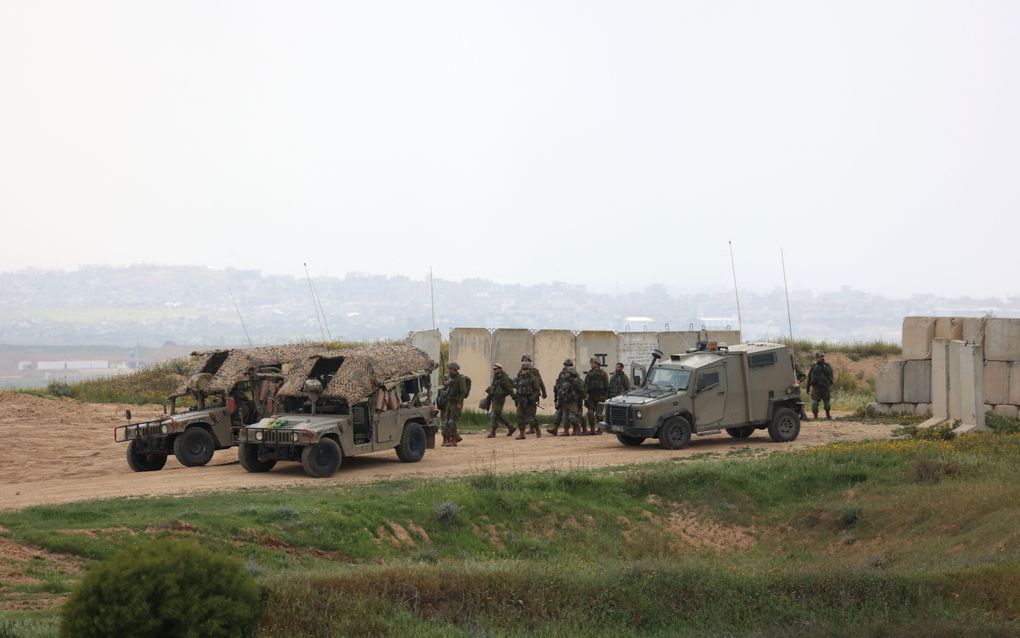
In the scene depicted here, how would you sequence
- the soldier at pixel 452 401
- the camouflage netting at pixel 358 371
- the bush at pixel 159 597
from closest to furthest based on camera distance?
the bush at pixel 159 597, the camouflage netting at pixel 358 371, the soldier at pixel 452 401

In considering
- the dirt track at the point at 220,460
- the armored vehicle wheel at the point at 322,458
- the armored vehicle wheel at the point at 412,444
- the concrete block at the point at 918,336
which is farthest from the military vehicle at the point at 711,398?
the armored vehicle wheel at the point at 322,458

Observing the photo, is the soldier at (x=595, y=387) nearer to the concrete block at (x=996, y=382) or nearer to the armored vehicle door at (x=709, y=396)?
the armored vehicle door at (x=709, y=396)

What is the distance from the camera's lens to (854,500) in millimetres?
20469

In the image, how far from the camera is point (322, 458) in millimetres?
22406

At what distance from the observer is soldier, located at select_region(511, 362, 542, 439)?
29.2 meters

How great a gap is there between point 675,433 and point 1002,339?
352 inches

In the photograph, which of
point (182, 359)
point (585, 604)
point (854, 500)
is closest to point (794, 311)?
point (182, 359)

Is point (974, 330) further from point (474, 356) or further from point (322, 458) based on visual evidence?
point (322, 458)

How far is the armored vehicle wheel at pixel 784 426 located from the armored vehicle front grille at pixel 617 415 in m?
3.69

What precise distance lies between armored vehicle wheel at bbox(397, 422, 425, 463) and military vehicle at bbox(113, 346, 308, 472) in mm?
2858

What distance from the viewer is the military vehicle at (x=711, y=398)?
26.3 meters

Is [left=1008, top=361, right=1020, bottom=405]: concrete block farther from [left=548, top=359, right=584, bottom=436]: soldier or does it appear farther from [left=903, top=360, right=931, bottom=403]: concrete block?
[left=548, top=359, right=584, bottom=436]: soldier

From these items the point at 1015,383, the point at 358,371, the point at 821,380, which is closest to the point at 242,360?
the point at 358,371

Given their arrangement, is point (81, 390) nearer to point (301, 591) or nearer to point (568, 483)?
point (568, 483)
